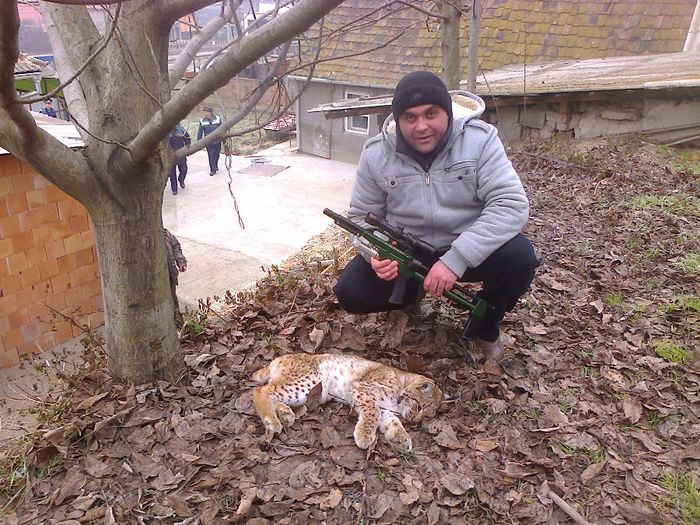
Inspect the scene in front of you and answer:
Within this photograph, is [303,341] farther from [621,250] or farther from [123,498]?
[621,250]

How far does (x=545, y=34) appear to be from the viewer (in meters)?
14.4

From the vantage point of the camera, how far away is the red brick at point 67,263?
6.91 m

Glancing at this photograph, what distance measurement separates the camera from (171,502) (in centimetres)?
256

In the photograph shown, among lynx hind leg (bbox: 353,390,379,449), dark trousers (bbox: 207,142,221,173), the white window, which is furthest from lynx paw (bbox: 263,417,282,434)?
the white window

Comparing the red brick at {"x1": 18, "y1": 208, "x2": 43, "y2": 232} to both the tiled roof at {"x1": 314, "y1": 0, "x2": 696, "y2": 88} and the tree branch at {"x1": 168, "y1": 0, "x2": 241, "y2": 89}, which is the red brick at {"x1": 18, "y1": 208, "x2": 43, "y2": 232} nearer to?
the tree branch at {"x1": 168, "y1": 0, "x2": 241, "y2": 89}

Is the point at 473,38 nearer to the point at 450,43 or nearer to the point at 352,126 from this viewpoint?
the point at 450,43

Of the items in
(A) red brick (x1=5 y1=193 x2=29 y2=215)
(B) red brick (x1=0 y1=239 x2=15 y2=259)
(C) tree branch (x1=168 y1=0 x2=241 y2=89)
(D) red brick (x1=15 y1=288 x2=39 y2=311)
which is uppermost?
(C) tree branch (x1=168 y1=0 x2=241 y2=89)

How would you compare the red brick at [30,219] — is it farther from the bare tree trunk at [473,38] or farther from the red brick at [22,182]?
the bare tree trunk at [473,38]

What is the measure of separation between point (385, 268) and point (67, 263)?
17.8 feet

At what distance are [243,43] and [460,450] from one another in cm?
232

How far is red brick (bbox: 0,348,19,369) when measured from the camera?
6.52 metres

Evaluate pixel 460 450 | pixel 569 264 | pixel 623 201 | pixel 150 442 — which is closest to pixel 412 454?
pixel 460 450

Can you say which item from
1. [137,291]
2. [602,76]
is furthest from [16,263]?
[602,76]

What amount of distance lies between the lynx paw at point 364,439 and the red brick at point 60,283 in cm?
565
